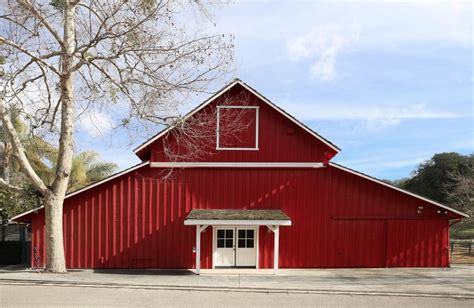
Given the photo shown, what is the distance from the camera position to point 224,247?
63.5 feet

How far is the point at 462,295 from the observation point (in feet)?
43.9

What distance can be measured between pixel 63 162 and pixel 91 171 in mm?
19842

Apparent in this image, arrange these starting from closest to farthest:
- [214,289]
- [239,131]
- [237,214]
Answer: [214,289], [237,214], [239,131]

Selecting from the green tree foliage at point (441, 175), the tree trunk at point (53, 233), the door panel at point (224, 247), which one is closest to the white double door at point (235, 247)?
the door panel at point (224, 247)

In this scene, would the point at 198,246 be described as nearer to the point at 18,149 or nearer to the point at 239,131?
the point at 239,131

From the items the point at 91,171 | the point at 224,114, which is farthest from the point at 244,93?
the point at 91,171

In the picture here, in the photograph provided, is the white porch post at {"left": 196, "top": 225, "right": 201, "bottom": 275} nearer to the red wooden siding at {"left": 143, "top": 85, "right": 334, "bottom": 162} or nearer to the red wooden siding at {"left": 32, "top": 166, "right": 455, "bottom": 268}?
the red wooden siding at {"left": 32, "top": 166, "right": 455, "bottom": 268}

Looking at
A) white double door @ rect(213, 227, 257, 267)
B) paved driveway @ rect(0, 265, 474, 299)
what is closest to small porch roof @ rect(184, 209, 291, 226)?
white double door @ rect(213, 227, 257, 267)

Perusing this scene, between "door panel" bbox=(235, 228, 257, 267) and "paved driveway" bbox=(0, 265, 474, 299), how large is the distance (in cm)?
81

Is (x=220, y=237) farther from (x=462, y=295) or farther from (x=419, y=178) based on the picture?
(x=419, y=178)

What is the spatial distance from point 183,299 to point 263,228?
723cm

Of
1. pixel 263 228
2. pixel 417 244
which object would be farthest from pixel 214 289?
pixel 417 244

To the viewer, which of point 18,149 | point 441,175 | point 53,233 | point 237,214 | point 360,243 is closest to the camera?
point 18,149

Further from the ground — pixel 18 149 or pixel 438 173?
pixel 18 149
